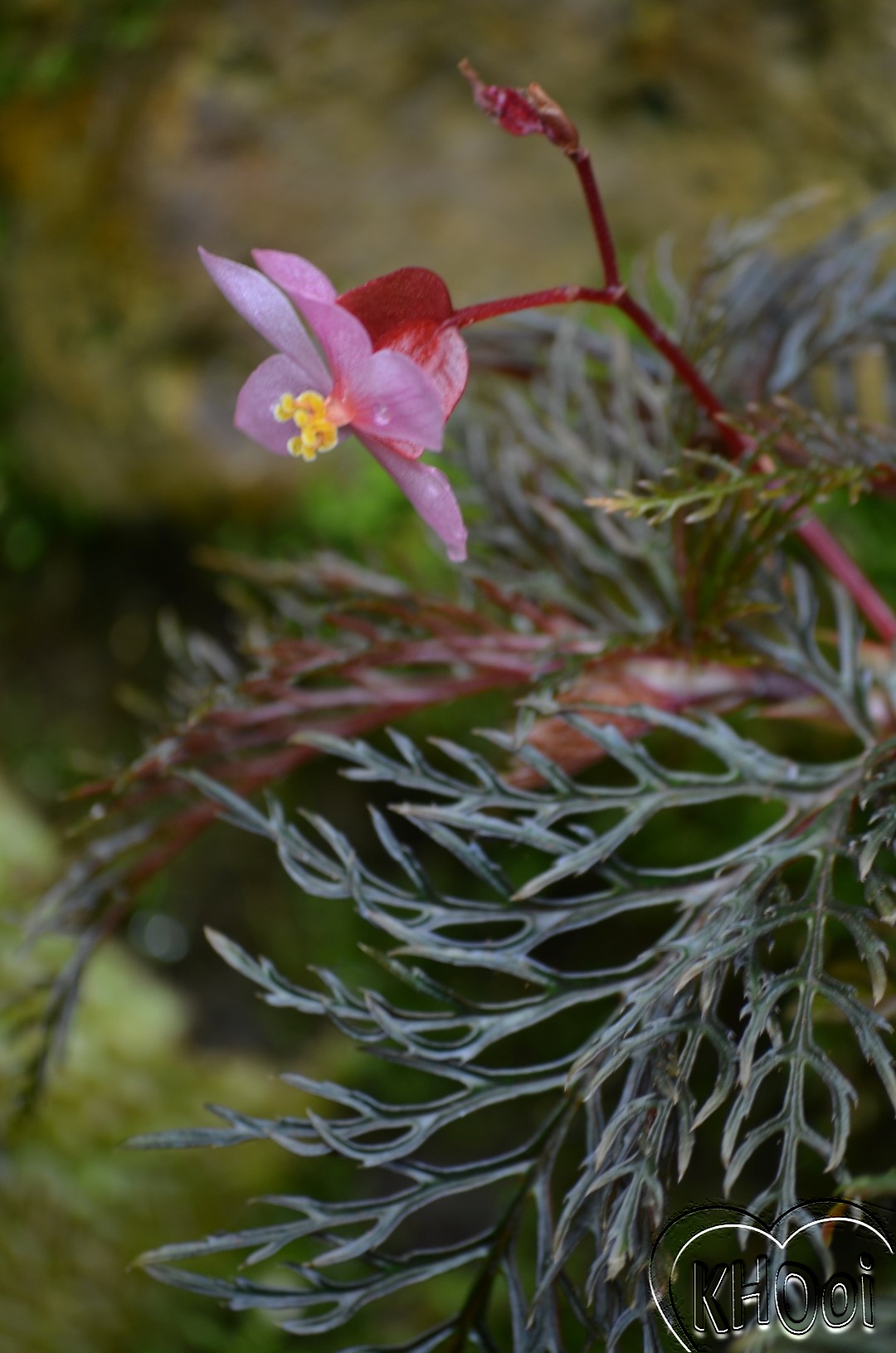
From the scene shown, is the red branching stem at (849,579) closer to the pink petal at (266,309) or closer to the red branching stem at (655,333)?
the red branching stem at (655,333)

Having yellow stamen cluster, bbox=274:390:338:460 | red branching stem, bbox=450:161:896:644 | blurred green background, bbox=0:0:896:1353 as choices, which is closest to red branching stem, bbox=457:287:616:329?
red branching stem, bbox=450:161:896:644

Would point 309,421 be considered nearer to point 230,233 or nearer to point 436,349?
point 436,349

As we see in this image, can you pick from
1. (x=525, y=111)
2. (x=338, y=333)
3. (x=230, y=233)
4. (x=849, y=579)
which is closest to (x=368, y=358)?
(x=338, y=333)

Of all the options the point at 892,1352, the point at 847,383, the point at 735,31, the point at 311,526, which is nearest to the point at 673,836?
the point at 847,383

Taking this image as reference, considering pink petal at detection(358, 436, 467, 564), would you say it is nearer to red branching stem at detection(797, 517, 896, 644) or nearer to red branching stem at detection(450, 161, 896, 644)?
red branching stem at detection(450, 161, 896, 644)

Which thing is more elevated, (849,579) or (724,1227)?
(849,579)

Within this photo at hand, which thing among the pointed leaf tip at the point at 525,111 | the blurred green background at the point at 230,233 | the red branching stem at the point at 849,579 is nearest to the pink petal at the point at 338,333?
the pointed leaf tip at the point at 525,111
